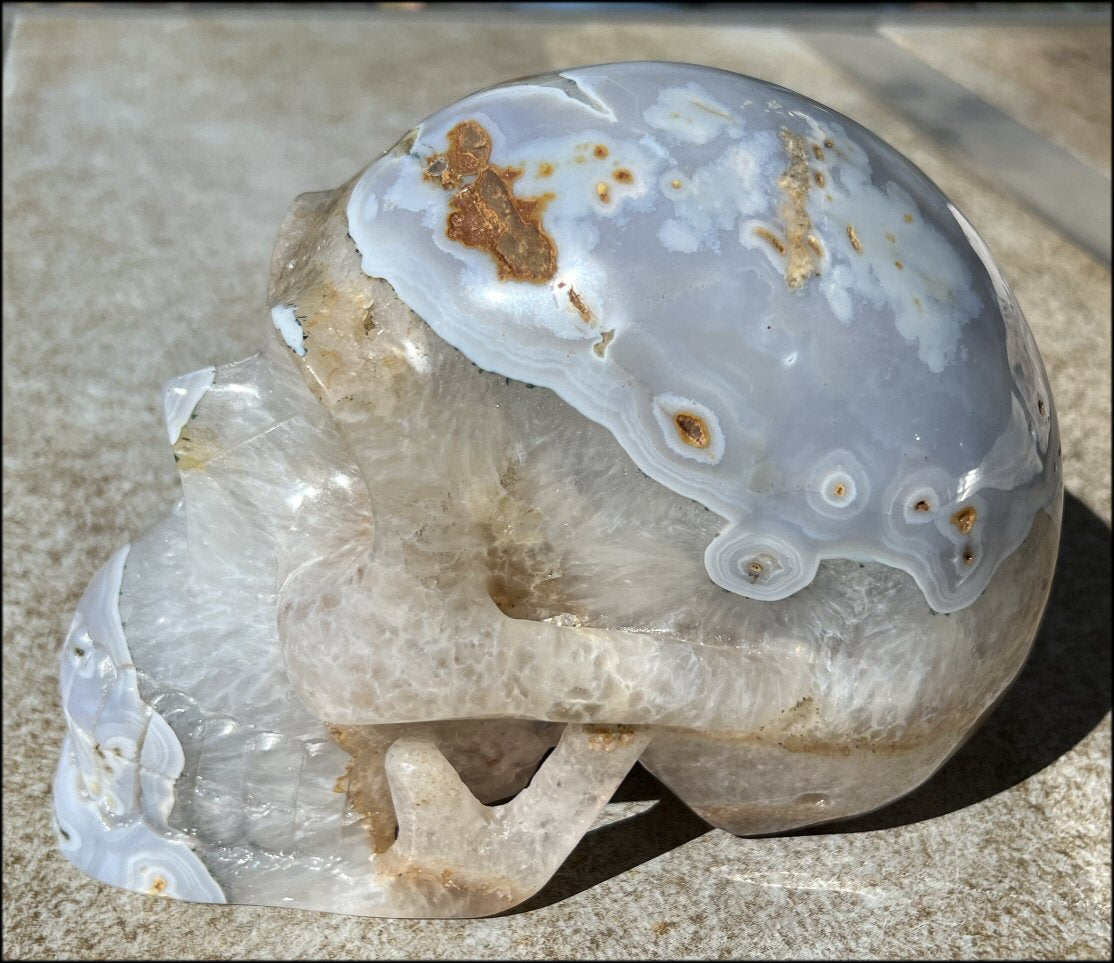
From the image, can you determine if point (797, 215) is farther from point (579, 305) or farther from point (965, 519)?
point (965, 519)

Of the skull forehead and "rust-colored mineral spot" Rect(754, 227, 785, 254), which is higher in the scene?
"rust-colored mineral spot" Rect(754, 227, 785, 254)

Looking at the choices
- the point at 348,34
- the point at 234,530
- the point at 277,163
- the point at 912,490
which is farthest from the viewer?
the point at 348,34

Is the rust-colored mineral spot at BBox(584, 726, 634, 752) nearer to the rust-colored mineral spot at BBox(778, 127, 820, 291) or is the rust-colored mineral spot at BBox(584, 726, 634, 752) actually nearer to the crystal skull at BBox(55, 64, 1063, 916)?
the crystal skull at BBox(55, 64, 1063, 916)

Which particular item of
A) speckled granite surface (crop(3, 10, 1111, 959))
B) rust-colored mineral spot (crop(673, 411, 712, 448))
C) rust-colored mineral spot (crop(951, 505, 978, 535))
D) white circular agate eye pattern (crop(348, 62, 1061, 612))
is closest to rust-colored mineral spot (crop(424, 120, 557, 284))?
white circular agate eye pattern (crop(348, 62, 1061, 612))

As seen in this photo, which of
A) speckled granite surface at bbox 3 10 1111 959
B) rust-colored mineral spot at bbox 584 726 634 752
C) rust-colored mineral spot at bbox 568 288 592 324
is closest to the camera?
rust-colored mineral spot at bbox 568 288 592 324

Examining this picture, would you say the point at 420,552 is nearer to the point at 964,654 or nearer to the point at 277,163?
the point at 964,654

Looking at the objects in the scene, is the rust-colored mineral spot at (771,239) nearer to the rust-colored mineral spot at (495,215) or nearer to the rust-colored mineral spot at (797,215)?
the rust-colored mineral spot at (797,215)

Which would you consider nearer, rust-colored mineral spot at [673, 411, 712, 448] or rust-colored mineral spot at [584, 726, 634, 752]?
rust-colored mineral spot at [673, 411, 712, 448]

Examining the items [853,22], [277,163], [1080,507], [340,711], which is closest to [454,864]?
[340,711]
